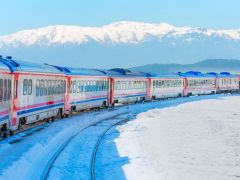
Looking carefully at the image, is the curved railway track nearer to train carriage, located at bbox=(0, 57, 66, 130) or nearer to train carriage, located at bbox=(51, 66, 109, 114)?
train carriage, located at bbox=(0, 57, 66, 130)

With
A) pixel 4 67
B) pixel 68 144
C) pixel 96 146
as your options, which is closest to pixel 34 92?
pixel 68 144

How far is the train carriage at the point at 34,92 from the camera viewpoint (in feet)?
80.3

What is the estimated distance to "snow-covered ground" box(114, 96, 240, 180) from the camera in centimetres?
1714

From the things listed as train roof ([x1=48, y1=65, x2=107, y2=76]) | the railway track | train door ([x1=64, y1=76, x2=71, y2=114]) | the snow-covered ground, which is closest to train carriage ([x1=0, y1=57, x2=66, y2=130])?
train door ([x1=64, y1=76, x2=71, y2=114])

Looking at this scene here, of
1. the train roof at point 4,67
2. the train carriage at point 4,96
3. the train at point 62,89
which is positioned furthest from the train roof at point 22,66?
the train carriage at point 4,96

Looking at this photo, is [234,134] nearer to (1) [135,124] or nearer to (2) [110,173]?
(1) [135,124]

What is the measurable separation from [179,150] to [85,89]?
19.4 metres

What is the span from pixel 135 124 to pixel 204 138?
7.51 metres

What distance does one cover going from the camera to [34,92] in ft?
91.5

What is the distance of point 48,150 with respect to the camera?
21547 millimetres

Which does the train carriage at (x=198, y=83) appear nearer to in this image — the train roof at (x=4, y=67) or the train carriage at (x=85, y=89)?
the train carriage at (x=85, y=89)

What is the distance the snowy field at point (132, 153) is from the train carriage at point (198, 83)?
148 ft

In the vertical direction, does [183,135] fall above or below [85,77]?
below

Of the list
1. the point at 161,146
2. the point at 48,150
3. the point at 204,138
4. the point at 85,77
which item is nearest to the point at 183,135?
the point at 204,138
